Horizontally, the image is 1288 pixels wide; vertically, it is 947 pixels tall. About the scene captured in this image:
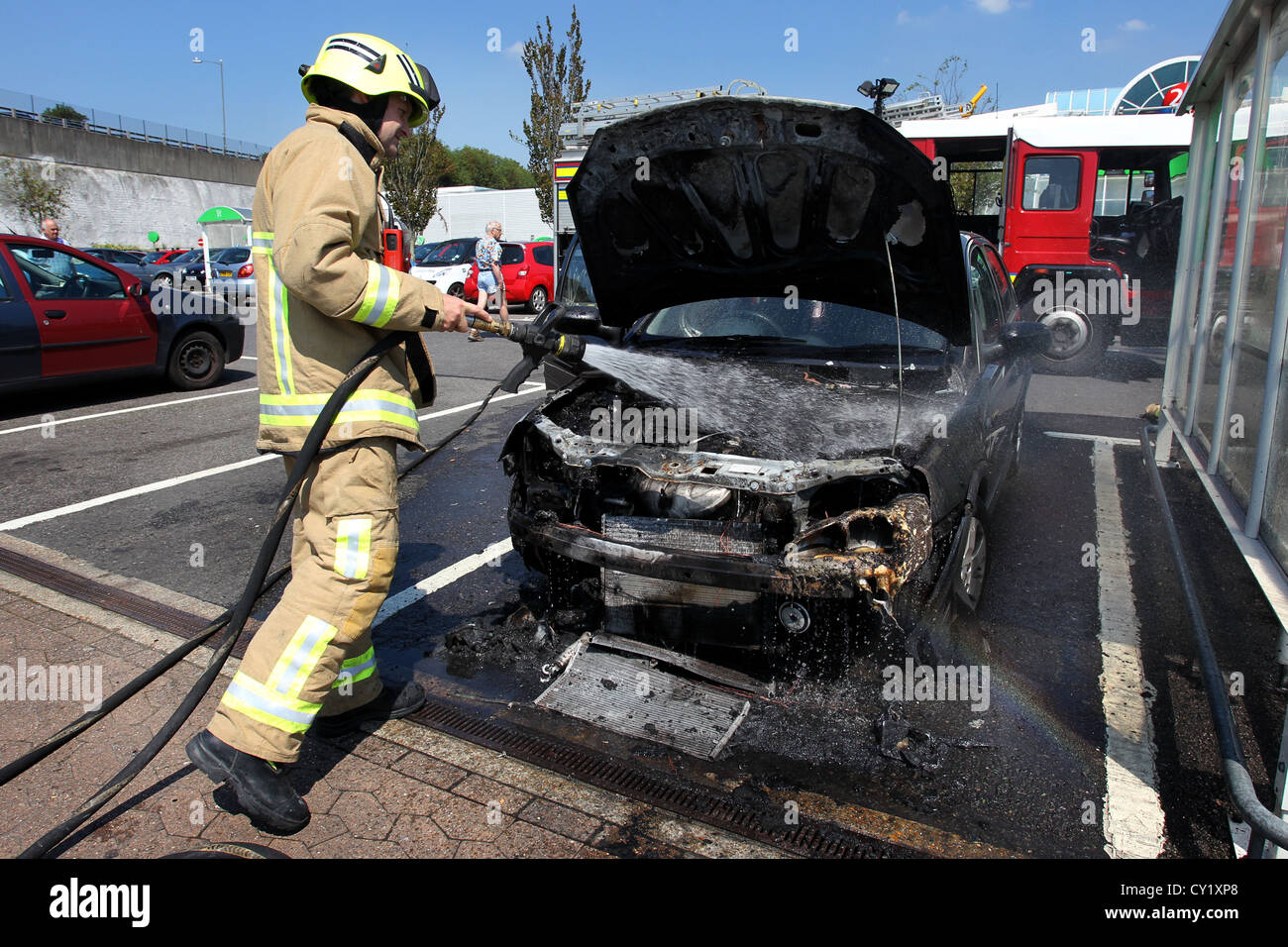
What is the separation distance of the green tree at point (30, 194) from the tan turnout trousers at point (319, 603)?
117 feet

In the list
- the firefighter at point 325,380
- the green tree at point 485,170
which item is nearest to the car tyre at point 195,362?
the firefighter at point 325,380

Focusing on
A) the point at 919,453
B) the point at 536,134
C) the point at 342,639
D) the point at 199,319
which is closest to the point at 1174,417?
the point at 919,453

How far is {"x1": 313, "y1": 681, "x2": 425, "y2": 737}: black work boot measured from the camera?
3074mm

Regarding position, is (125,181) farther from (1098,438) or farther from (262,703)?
(262,703)

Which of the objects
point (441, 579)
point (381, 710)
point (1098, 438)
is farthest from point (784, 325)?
point (1098, 438)

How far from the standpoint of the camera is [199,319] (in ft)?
32.4

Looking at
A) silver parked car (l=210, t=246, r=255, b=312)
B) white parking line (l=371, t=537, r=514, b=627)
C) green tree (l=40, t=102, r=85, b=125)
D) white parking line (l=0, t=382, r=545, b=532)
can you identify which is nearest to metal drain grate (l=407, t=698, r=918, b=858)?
white parking line (l=371, t=537, r=514, b=627)

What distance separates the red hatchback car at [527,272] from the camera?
18.7 metres

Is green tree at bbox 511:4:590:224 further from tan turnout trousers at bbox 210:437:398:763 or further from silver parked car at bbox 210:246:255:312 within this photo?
tan turnout trousers at bbox 210:437:398:763

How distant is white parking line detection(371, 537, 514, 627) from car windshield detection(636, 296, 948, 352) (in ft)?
5.00

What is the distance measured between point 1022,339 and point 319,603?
11.9 feet

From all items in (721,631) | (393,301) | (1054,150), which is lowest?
(721,631)

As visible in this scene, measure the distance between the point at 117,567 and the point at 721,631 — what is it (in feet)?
11.5
